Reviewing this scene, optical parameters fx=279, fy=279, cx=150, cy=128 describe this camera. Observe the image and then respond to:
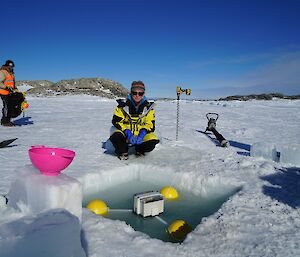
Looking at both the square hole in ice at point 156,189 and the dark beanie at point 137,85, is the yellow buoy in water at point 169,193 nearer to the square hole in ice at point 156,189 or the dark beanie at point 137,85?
the square hole in ice at point 156,189

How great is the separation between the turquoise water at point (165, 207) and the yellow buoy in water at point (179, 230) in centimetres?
5

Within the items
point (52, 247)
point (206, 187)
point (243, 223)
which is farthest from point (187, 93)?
Result: point (52, 247)

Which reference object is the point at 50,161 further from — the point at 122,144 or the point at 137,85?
the point at 137,85

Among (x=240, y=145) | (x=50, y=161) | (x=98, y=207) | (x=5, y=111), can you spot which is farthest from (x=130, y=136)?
(x=5, y=111)

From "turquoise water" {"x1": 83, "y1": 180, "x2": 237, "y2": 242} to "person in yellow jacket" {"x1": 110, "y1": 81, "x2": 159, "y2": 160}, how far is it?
954mm

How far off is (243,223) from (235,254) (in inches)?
24.2

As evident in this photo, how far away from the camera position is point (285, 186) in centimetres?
409

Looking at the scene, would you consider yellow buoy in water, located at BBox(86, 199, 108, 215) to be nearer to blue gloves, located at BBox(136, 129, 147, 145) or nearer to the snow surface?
the snow surface

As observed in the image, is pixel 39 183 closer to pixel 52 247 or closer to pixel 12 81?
pixel 52 247

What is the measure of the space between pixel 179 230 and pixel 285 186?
1991mm

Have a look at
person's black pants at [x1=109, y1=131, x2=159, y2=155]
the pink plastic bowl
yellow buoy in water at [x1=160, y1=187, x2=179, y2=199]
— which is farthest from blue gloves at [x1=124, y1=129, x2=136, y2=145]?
the pink plastic bowl

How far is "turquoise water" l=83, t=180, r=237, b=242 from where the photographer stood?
3250mm

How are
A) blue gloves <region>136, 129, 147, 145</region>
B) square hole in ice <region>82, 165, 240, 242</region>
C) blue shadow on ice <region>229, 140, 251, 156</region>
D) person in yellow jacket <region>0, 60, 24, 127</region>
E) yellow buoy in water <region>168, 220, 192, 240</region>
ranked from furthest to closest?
person in yellow jacket <region>0, 60, 24, 127</region> → blue shadow on ice <region>229, 140, 251, 156</region> → blue gloves <region>136, 129, 147, 145</region> → square hole in ice <region>82, 165, 240, 242</region> → yellow buoy in water <region>168, 220, 192, 240</region>

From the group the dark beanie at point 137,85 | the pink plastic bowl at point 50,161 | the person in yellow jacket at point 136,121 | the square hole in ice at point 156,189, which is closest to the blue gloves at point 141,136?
the person in yellow jacket at point 136,121
